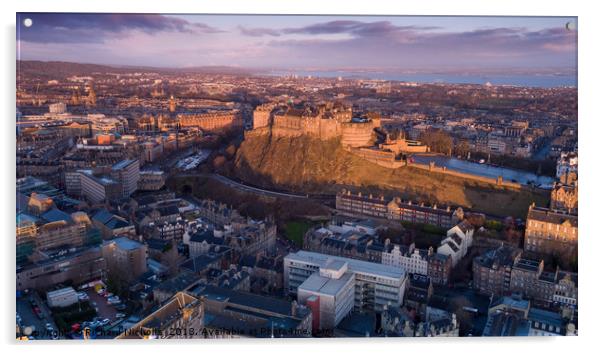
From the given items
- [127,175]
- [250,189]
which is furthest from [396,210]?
[127,175]

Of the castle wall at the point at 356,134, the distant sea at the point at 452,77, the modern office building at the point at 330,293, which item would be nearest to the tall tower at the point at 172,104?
the castle wall at the point at 356,134

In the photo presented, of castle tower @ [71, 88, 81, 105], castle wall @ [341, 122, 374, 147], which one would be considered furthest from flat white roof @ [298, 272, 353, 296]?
castle tower @ [71, 88, 81, 105]

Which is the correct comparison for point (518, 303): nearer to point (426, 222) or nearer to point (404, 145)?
point (426, 222)

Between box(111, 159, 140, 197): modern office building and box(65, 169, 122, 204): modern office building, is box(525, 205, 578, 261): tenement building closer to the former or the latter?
box(65, 169, 122, 204): modern office building

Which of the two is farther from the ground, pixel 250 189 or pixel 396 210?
pixel 250 189

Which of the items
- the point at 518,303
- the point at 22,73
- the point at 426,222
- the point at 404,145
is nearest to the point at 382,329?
the point at 518,303

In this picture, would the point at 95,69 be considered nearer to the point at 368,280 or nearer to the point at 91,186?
the point at 91,186

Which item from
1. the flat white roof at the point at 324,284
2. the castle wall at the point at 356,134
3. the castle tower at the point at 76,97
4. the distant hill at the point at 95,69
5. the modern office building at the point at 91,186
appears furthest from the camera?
the castle wall at the point at 356,134

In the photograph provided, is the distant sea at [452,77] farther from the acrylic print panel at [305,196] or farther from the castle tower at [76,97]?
the castle tower at [76,97]
